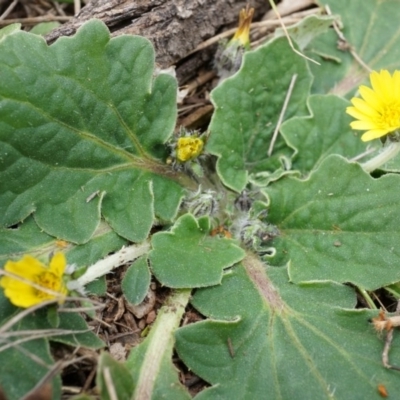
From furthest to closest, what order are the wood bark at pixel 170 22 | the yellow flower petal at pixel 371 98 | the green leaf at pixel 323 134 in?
the green leaf at pixel 323 134
the wood bark at pixel 170 22
the yellow flower petal at pixel 371 98

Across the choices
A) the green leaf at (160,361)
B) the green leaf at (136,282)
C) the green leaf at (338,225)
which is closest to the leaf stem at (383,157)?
the green leaf at (338,225)

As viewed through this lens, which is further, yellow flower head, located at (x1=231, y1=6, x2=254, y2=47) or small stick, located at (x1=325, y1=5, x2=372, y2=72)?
small stick, located at (x1=325, y1=5, x2=372, y2=72)

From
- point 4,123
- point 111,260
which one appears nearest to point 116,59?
point 4,123

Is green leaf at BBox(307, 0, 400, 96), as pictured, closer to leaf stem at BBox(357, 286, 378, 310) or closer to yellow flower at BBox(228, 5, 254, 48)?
yellow flower at BBox(228, 5, 254, 48)

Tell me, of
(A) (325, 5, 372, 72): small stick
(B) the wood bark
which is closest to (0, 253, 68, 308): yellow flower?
(B) the wood bark

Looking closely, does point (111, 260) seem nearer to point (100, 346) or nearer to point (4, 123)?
point (100, 346)

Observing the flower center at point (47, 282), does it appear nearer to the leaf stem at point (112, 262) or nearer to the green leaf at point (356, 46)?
the leaf stem at point (112, 262)

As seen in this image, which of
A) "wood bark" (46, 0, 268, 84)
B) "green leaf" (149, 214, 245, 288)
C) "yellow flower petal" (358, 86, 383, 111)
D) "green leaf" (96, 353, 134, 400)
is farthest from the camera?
"wood bark" (46, 0, 268, 84)
